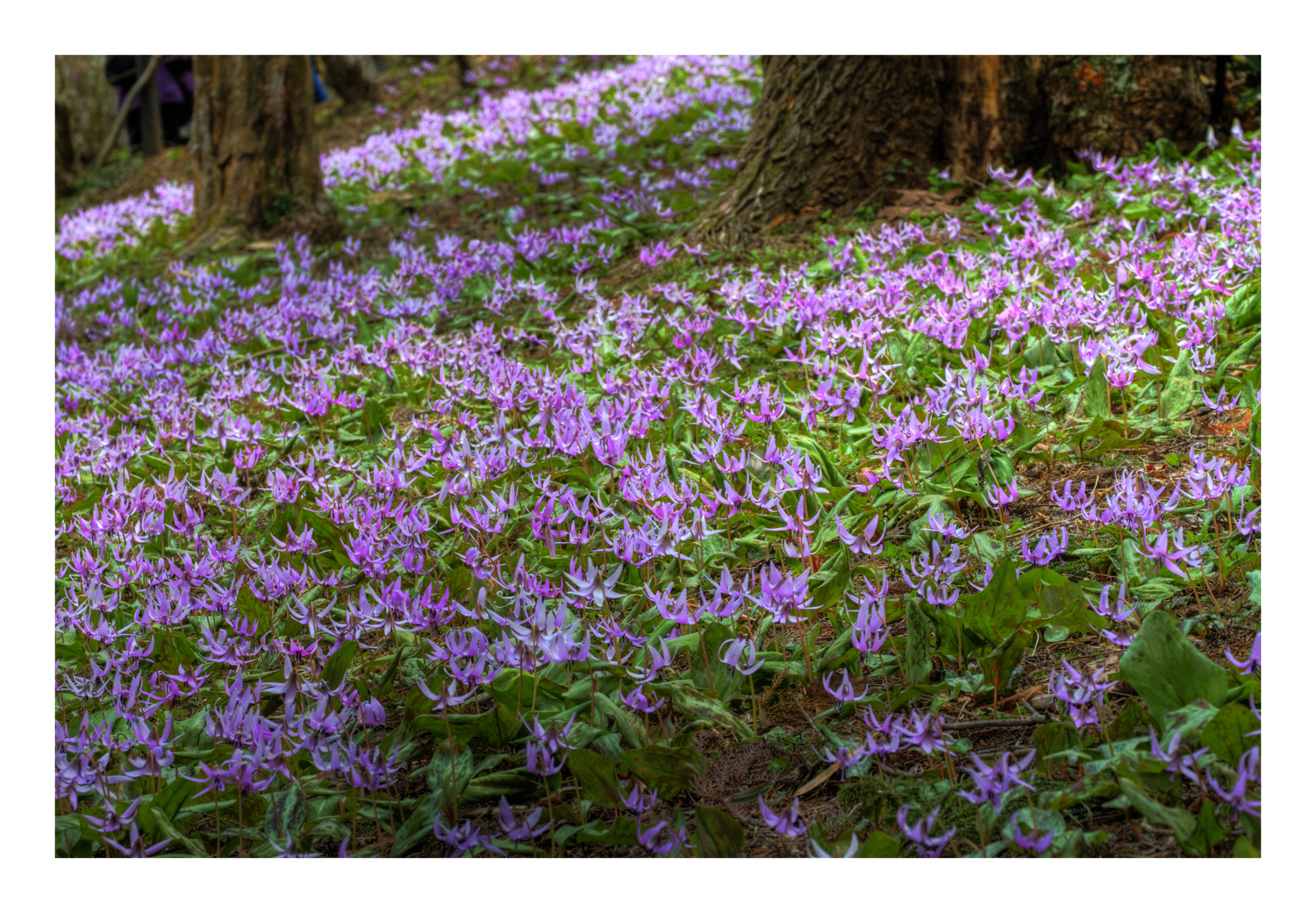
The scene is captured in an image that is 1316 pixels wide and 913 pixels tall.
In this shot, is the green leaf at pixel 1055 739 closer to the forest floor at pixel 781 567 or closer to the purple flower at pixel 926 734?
the forest floor at pixel 781 567

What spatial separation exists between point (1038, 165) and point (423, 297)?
3.55 metres

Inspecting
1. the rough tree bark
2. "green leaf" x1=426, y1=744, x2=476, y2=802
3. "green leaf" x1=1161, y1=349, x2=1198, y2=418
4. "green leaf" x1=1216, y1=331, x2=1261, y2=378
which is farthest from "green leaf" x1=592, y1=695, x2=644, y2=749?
the rough tree bark

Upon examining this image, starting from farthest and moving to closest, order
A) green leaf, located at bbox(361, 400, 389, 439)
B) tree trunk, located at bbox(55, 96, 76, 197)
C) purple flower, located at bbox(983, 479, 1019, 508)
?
1. tree trunk, located at bbox(55, 96, 76, 197)
2. green leaf, located at bbox(361, 400, 389, 439)
3. purple flower, located at bbox(983, 479, 1019, 508)

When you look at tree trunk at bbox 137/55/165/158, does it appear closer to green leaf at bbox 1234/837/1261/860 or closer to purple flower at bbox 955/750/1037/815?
purple flower at bbox 955/750/1037/815

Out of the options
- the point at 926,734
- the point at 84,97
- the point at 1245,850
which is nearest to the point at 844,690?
the point at 926,734

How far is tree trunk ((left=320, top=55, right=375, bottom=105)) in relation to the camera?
15.0 m

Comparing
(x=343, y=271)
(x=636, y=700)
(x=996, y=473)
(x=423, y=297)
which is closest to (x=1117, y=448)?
(x=996, y=473)

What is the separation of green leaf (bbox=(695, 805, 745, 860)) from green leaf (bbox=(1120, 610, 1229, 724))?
2.48ft

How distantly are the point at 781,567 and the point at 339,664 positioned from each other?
3.78ft

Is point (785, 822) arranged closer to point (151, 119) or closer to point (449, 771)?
point (449, 771)

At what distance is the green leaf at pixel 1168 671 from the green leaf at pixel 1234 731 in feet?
0.38

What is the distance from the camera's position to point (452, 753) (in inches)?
75.0

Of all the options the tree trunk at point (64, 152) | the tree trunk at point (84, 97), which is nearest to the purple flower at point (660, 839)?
the tree trunk at point (64, 152)
